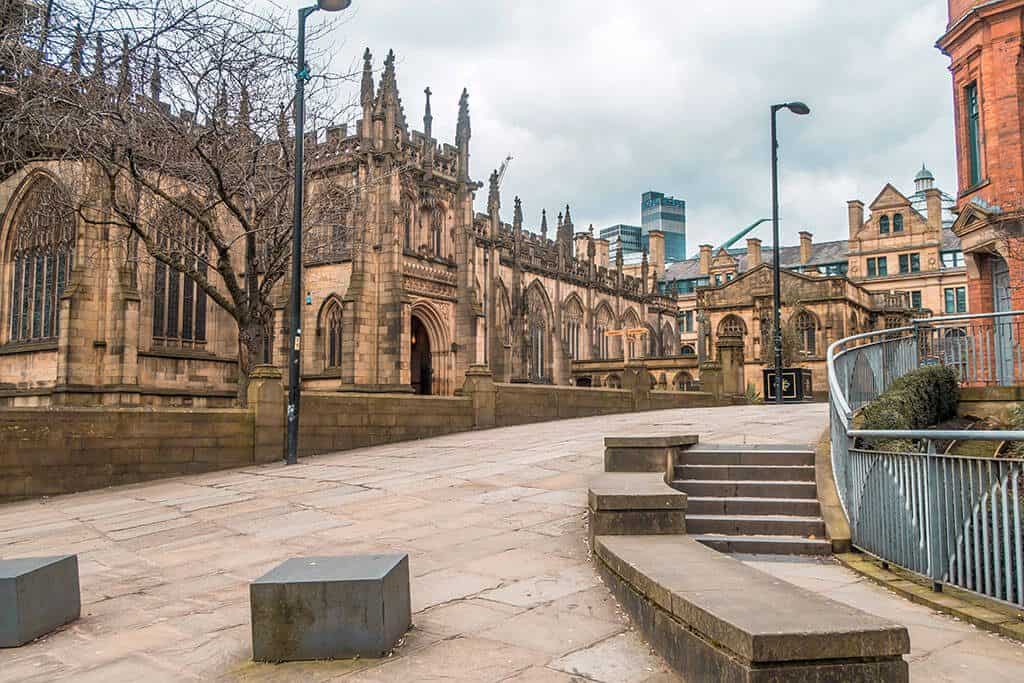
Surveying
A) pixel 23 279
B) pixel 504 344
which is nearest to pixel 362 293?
pixel 23 279

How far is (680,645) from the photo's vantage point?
12.9 feet

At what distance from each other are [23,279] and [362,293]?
10489 mm

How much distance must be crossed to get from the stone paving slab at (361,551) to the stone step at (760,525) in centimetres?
127

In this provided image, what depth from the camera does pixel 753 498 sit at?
27.0 feet

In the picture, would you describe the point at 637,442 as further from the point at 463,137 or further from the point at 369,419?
the point at 463,137

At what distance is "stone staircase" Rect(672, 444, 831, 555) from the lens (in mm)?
7215

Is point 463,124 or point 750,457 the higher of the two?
point 463,124

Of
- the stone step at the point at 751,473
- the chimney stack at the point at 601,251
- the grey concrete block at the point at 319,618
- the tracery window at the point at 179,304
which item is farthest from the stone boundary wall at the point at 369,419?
the chimney stack at the point at 601,251

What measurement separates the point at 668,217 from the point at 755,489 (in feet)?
631

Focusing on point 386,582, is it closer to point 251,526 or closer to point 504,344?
point 251,526

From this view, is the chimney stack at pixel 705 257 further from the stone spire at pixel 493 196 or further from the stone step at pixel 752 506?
the stone step at pixel 752 506

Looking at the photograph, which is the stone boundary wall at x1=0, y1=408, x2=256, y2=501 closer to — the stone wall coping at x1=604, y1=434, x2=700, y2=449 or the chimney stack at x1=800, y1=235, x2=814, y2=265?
the stone wall coping at x1=604, y1=434, x2=700, y2=449

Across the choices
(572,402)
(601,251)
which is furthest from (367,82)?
(601,251)

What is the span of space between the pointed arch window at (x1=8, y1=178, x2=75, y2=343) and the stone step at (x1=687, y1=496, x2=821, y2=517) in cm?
→ 1970
